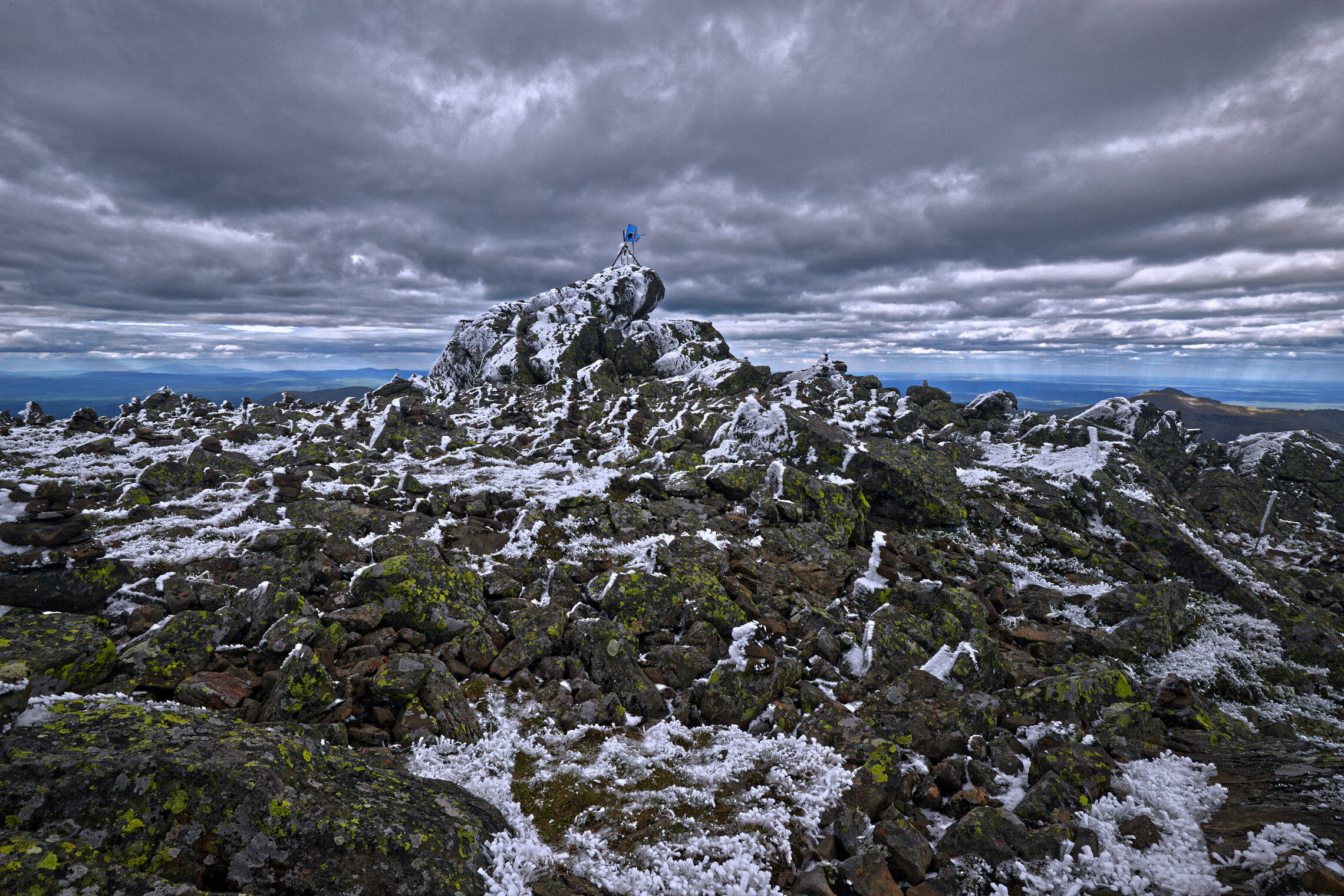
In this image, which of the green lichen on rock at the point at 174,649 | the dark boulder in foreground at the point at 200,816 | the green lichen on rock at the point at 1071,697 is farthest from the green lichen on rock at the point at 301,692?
the green lichen on rock at the point at 1071,697

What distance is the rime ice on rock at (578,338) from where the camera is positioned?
7206 centimetres

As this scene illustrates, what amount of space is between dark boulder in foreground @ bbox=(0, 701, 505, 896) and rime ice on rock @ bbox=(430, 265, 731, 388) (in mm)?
62769

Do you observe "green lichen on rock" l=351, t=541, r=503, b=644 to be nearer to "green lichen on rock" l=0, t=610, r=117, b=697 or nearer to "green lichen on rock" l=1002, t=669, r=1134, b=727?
"green lichen on rock" l=0, t=610, r=117, b=697

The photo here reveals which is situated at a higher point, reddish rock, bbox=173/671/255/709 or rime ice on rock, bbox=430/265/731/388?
rime ice on rock, bbox=430/265/731/388

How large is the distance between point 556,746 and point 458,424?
140 ft

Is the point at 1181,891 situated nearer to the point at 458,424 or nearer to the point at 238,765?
the point at 238,765

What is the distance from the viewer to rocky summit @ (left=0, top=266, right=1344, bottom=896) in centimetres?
648

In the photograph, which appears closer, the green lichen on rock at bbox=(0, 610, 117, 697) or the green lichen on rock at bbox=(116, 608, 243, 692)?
the green lichen on rock at bbox=(0, 610, 117, 697)

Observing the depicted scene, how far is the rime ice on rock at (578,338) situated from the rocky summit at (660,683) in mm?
45486

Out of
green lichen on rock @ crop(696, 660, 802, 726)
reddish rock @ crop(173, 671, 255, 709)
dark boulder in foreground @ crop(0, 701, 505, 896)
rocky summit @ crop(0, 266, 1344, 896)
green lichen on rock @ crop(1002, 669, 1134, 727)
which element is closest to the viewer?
dark boulder in foreground @ crop(0, 701, 505, 896)

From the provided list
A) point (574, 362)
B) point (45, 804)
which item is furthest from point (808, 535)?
point (574, 362)

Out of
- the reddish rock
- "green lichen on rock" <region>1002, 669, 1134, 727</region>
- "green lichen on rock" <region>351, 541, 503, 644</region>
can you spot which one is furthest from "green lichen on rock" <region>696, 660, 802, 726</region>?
the reddish rock

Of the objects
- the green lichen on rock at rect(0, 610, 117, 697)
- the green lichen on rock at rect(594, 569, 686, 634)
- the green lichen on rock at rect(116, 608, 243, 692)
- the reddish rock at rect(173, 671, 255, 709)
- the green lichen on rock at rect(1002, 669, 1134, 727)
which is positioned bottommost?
the green lichen on rock at rect(1002, 669, 1134, 727)

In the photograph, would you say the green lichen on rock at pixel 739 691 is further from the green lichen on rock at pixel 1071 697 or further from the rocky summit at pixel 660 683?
the green lichen on rock at pixel 1071 697
